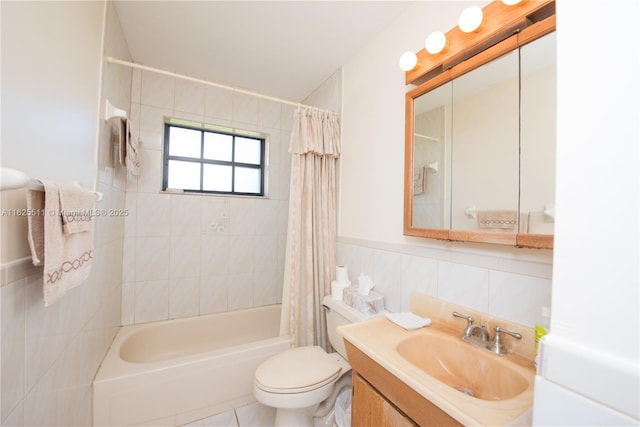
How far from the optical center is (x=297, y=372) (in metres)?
1.34

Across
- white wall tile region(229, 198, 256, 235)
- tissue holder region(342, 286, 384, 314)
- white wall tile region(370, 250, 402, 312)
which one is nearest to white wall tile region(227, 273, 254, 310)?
white wall tile region(229, 198, 256, 235)

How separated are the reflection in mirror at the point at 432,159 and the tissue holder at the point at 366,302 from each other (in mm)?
503

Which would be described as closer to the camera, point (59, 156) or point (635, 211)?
point (635, 211)

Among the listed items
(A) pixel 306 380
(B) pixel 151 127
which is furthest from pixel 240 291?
(B) pixel 151 127

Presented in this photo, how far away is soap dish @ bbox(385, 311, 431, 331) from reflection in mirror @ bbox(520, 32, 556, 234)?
58 cm

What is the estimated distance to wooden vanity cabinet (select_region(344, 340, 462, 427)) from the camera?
28.9 inches

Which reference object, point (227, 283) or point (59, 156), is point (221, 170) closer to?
point (227, 283)

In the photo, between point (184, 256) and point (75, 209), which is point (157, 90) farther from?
point (75, 209)

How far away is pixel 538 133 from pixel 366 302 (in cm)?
109

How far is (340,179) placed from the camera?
1.98 m

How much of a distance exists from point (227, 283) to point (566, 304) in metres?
2.42

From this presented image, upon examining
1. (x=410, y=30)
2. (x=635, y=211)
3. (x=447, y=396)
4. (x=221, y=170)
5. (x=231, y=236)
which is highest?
(x=410, y=30)

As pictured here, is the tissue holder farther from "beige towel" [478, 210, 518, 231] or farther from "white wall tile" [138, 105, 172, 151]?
"white wall tile" [138, 105, 172, 151]

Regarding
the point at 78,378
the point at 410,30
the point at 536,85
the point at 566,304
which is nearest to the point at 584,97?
the point at 566,304
